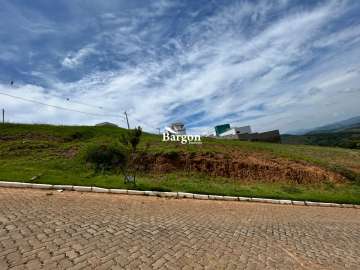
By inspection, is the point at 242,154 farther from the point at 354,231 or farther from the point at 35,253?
the point at 35,253

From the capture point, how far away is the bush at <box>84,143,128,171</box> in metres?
16.5

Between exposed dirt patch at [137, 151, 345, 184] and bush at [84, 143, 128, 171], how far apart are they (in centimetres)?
117

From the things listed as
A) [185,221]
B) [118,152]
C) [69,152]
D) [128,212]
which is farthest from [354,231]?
[69,152]

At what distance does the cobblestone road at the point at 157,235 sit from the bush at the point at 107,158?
18.4 ft

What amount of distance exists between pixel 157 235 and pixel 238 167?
11967mm

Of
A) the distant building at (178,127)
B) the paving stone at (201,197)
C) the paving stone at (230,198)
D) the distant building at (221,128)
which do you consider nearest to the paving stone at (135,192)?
the paving stone at (201,197)

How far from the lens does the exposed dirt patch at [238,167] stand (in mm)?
17047

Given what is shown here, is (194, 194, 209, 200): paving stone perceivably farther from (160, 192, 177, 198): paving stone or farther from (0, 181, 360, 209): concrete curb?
(160, 192, 177, 198): paving stone

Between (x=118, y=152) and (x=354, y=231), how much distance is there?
1332 cm

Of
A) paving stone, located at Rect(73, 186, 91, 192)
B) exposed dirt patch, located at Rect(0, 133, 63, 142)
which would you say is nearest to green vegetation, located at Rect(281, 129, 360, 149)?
exposed dirt patch, located at Rect(0, 133, 63, 142)

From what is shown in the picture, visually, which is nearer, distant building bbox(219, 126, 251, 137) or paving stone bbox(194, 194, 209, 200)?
paving stone bbox(194, 194, 209, 200)

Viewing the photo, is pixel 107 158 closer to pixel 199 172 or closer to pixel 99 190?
pixel 99 190

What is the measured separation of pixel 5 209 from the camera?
7.50 metres

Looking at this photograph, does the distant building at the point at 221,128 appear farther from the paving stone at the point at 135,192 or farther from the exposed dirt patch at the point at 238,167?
the paving stone at the point at 135,192
